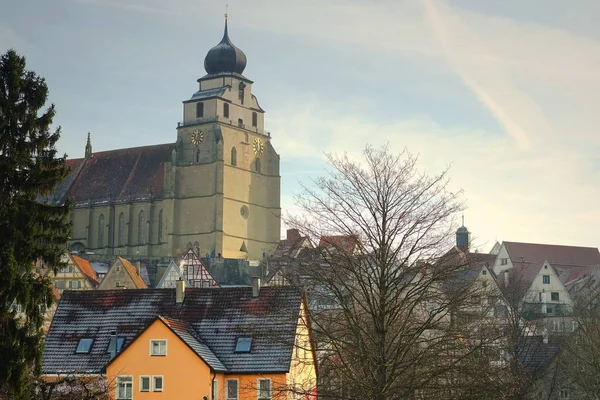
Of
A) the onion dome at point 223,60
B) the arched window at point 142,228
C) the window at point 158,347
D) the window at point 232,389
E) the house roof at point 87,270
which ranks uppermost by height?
the onion dome at point 223,60

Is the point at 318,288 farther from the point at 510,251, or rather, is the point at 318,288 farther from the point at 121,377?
the point at 510,251

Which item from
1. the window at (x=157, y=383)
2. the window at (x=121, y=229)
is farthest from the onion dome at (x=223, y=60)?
the window at (x=157, y=383)

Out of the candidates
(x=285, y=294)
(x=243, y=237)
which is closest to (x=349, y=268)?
(x=285, y=294)

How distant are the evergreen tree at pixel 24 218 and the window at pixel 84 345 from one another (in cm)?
1750

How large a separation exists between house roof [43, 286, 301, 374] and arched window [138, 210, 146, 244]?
273 feet

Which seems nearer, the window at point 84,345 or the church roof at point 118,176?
the window at point 84,345

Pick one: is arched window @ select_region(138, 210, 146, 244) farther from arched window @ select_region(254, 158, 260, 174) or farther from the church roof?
arched window @ select_region(254, 158, 260, 174)

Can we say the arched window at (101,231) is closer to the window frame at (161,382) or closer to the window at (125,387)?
the window at (125,387)

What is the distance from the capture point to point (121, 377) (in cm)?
4753

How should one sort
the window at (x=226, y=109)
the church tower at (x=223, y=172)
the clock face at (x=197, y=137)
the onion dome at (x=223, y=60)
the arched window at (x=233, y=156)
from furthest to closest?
1. the onion dome at (x=223, y=60)
2. the window at (x=226, y=109)
3. the clock face at (x=197, y=137)
4. the arched window at (x=233, y=156)
5. the church tower at (x=223, y=172)

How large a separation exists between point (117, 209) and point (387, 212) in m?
112

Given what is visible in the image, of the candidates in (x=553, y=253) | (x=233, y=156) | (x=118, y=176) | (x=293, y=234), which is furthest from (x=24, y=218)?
(x=553, y=253)

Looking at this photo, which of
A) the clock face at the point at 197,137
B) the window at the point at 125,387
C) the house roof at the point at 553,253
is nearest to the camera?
the window at the point at 125,387

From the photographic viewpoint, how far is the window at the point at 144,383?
4738 centimetres
